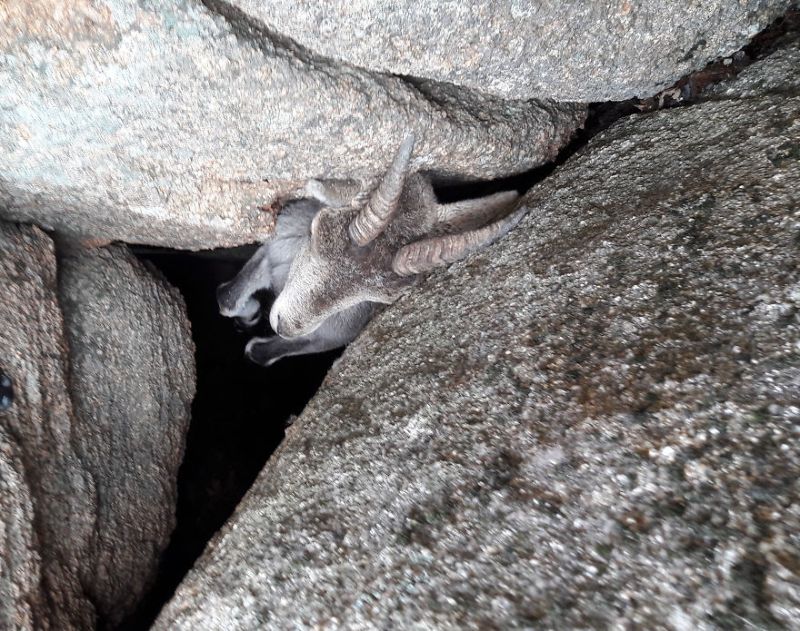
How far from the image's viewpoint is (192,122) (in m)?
2.53

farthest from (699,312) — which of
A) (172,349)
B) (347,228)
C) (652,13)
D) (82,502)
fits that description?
(172,349)

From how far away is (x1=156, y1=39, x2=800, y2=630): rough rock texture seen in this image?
1.67 m

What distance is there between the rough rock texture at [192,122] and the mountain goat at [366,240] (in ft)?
0.64

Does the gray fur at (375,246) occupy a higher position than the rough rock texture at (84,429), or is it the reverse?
the gray fur at (375,246)

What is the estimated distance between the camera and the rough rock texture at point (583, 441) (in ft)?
5.49

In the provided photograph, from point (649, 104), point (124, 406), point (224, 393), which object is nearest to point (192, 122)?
point (124, 406)

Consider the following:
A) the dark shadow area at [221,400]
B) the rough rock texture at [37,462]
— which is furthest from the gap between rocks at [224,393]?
the rough rock texture at [37,462]

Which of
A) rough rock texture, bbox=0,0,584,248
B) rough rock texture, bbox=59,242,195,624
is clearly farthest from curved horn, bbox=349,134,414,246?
rough rock texture, bbox=59,242,195,624

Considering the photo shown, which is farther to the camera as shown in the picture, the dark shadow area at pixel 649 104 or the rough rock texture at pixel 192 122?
the dark shadow area at pixel 649 104

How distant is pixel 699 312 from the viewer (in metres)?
2.14

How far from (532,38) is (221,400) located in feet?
10.9

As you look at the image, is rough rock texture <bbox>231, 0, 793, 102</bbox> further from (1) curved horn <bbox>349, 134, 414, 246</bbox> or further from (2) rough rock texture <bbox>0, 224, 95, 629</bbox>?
(2) rough rock texture <bbox>0, 224, 95, 629</bbox>

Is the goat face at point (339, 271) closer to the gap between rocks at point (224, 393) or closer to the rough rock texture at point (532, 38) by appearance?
the gap between rocks at point (224, 393)

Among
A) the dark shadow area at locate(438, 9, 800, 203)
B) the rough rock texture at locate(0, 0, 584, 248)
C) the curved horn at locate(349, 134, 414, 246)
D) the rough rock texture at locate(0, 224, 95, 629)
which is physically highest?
the dark shadow area at locate(438, 9, 800, 203)
